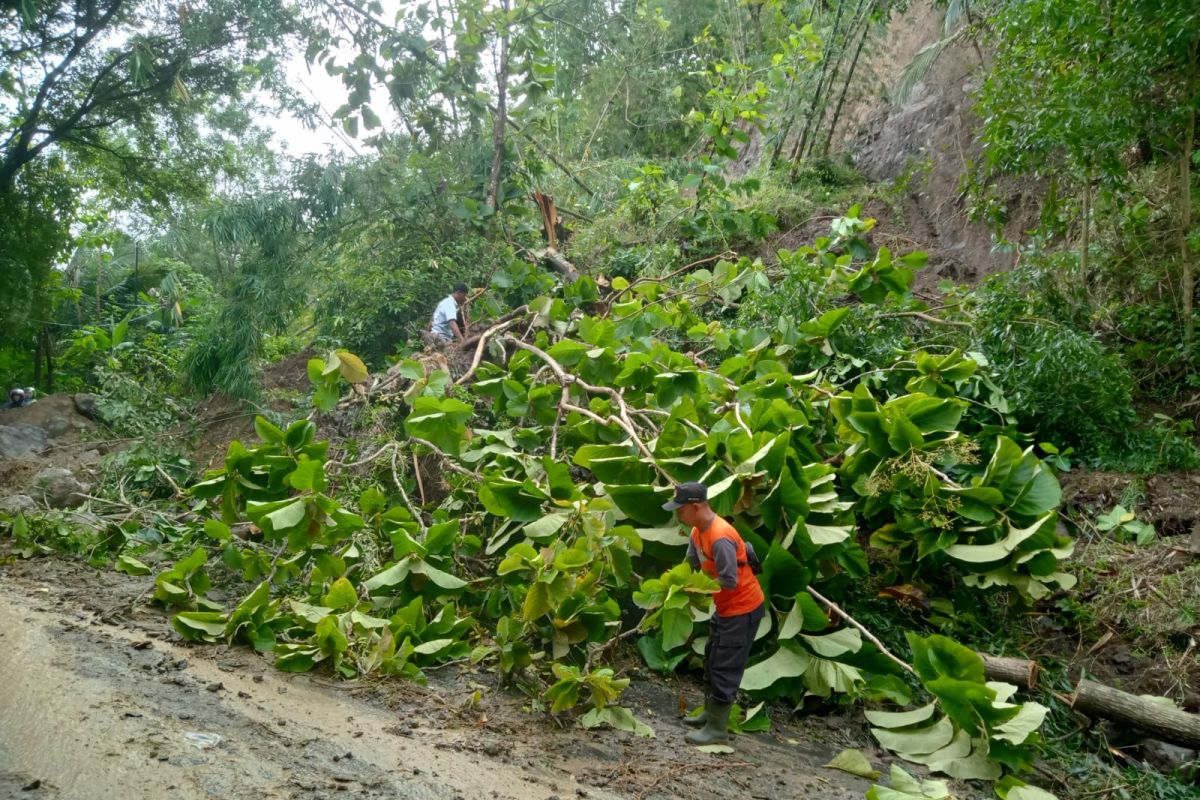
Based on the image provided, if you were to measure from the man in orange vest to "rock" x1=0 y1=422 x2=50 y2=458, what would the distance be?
701cm

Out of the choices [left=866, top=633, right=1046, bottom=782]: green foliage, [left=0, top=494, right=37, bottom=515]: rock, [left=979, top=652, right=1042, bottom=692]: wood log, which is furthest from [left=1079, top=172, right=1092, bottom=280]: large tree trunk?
[left=0, top=494, right=37, bottom=515]: rock

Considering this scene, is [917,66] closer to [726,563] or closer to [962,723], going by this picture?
[726,563]

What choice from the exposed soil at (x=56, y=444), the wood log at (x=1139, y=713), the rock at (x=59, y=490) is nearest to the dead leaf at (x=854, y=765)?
the wood log at (x=1139, y=713)

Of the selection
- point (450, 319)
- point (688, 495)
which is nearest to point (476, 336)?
point (450, 319)

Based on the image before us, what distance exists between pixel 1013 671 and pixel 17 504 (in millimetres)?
5834

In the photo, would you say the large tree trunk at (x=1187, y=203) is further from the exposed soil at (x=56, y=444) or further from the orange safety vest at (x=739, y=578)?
the exposed soil at (x=56, y=444)

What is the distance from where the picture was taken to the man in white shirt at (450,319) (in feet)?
25.0

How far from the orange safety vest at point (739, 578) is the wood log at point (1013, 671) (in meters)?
1.24

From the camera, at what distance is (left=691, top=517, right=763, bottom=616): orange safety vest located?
360cm

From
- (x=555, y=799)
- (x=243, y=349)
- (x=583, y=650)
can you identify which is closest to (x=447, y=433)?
(x=583, y=650)

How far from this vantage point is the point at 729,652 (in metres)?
3.64

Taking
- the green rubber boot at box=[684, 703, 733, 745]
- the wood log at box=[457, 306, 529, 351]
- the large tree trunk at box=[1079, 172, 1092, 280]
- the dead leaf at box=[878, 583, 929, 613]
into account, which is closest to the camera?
the green rubber boot at box=[684, 703, 733, 745]

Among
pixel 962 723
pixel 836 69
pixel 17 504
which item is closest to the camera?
pixel 962 723

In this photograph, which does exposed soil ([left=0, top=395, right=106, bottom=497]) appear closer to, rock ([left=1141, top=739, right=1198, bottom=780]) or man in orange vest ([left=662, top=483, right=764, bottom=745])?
man in orange vest ([left=662, top=483, right=764, bottom=745])
